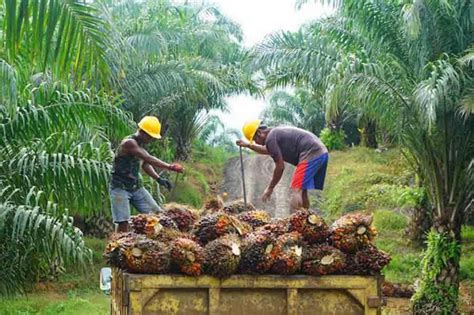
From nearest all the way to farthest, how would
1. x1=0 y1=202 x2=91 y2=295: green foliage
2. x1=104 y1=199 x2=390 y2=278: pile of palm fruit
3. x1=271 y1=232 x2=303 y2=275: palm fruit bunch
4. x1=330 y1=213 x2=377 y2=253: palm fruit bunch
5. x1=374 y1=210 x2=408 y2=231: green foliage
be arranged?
x1=104 y1=199 x2=390 y2=278: pile of palm fruit, x1=271 y1=232 x2=303 y2=275: palm fruit bunch, x1=330 y1=213 x2=377 y2=253: palm fruit bunch, x1=0 y1=202 x2=91 y2=295: green foliage, x1=374 y1=210 x2=408 y2=231: green foliage

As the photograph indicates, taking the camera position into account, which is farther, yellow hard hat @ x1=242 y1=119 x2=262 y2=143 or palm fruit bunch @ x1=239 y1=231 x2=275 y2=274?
yellow hard hat @ x1=242 y1=119 x2=262 y2=143

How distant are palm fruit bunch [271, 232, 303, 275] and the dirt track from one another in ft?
41.3

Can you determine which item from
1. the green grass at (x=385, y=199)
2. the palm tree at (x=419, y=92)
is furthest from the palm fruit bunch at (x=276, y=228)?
the green grass at (x=385, y=199)

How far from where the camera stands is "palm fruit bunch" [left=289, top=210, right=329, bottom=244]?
18.2 feet

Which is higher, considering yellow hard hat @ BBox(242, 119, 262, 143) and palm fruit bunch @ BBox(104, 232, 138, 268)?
yellow hard hat @ BBox(242, 119, 262, 143)

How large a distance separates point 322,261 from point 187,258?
0.90 metres

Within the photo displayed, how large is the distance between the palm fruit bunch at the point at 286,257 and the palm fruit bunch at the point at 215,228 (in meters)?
0.36

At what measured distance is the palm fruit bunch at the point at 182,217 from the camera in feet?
21.0

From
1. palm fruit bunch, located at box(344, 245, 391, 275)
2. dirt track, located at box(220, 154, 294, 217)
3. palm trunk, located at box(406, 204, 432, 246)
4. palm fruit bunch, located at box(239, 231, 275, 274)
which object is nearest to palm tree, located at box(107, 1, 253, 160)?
dirt track, located at box(220, 154, 294, 217)

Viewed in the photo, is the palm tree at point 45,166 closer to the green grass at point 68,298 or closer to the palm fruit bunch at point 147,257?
the green grass at point 68,298

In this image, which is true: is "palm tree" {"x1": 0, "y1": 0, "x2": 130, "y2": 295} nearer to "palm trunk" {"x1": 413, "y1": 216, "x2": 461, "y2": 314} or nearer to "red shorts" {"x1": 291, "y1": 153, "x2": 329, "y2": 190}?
"red shorts" {"x1": 291, "y1": 153, "x2": 329, "y2": 190}

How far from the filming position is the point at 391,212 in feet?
59.3

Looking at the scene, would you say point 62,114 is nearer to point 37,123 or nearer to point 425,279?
point 37,123

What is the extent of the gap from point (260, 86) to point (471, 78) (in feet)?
39.3
